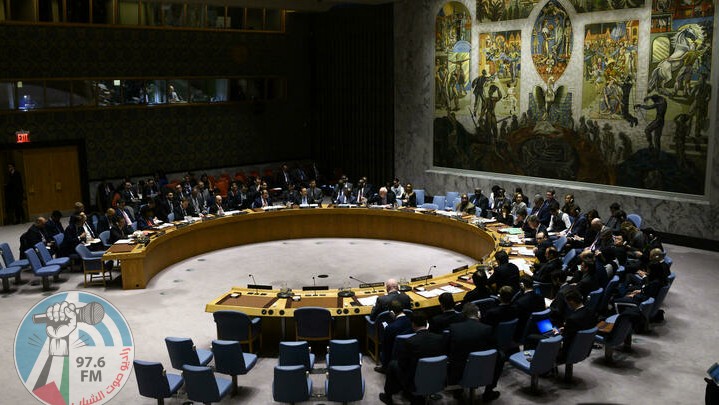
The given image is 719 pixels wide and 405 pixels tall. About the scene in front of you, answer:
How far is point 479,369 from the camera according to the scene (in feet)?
23.6

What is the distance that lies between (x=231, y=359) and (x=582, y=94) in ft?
37.7

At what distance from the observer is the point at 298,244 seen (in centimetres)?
1584

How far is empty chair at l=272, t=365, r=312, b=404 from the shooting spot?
6.95m

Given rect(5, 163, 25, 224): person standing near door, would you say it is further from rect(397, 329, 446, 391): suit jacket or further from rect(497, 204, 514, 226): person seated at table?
rect(397, 329, 446, 391): suit jacket

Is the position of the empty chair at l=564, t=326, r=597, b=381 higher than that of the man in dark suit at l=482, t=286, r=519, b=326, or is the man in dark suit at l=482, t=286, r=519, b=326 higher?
the man in dark suit at l=482, t=286, r=519, b=326

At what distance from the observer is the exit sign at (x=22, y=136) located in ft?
58.5

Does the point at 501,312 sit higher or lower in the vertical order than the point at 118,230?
lower

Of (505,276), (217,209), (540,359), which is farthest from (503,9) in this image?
(540,359)

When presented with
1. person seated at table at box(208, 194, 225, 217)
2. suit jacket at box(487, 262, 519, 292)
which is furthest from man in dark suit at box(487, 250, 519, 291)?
person seated at table at box(208, 194, 225, 217)

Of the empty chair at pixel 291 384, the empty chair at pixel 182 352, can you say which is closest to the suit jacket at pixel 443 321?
the empty chair at pixel 291 384

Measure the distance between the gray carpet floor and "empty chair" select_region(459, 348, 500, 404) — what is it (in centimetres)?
59

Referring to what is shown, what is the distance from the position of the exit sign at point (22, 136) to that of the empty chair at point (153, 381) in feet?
43.1

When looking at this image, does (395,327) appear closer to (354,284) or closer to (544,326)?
(544,326)

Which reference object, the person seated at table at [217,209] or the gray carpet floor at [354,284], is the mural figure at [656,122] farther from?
the person seated at table at [217,209]
